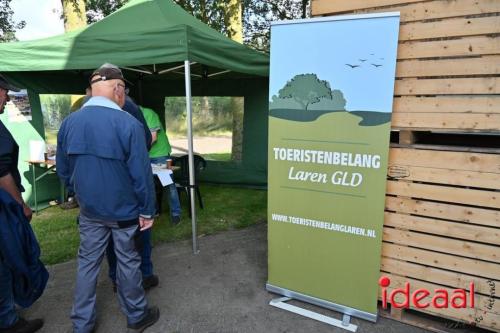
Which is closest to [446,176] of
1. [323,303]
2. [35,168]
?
[323,303]

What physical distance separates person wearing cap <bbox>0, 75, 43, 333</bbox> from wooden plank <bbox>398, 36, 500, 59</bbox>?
2.65 m

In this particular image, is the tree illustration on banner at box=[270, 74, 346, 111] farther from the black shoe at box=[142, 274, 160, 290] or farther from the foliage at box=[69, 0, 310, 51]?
the foliage at box=[69, 0, 310, 51]

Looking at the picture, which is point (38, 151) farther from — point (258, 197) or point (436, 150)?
point (436, 150)

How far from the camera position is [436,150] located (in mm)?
2363

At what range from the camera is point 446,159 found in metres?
2.34

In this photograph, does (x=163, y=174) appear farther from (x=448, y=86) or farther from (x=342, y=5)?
(x=448, y=86)

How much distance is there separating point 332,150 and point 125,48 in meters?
2.39

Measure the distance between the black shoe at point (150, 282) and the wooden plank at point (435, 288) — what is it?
75.7 inches

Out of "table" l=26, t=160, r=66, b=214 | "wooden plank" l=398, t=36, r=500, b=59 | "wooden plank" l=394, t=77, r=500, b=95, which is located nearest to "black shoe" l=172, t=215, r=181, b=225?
"table" l=26, t=160, r=66, b=214

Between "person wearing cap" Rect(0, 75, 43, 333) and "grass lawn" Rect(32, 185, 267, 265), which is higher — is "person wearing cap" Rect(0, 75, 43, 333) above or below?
above

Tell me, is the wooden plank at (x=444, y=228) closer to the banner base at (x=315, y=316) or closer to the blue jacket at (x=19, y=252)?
the banner base at (x=315, y=316)

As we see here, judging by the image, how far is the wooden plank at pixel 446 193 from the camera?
226 centimetres

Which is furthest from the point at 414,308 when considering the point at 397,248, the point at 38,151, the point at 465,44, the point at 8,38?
the point at 8,38

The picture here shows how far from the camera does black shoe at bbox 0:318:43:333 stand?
2572 millimetres
